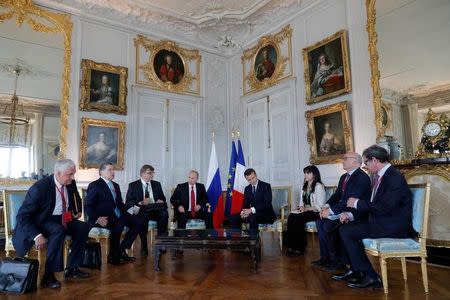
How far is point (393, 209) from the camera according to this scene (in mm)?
3156

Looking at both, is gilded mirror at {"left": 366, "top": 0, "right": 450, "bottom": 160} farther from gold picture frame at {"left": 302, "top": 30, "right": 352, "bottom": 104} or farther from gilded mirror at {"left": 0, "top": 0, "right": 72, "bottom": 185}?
gilded mirror at {"left": 0, "top": 0, "right": 72, "bottom": 185}

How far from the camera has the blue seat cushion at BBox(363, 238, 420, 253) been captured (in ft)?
10.1

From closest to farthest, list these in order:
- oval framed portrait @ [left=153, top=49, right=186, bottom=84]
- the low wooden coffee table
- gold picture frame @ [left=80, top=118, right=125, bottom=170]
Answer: the low wooden coffee table, gold picture frame @ [left=80, top=118, right=125, bottom=170], oval framed portrait @ [left=153, top=49, right=186, bottom=84]

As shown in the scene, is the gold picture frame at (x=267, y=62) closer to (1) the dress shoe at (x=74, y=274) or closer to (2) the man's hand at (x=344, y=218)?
(2) the man's hand at (x=344, y=218)

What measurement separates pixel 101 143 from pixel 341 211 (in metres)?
5.20

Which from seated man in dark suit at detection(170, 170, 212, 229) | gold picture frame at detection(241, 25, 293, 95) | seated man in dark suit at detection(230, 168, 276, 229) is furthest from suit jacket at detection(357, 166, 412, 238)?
gold picture frame at detection(241, 25, 293, 95)

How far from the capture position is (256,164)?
8.27m

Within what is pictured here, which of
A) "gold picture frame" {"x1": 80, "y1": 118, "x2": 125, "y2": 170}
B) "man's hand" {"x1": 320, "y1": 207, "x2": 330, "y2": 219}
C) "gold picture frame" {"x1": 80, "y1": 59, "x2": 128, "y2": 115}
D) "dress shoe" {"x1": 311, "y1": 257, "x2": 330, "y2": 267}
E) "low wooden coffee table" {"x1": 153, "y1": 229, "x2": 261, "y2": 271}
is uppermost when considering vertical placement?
"gold picture frame" {"x1": 80, "y1": 59, "x2": 128, "y2": 115}

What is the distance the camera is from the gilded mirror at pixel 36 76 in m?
6.29

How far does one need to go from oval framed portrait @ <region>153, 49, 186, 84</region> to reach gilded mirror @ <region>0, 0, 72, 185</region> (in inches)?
79.6

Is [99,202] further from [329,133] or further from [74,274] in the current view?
[329,133]

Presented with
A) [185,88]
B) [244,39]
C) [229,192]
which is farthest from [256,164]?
[244,39]

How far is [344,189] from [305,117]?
3.28 meters

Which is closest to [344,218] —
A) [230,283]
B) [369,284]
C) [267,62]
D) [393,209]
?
[393,209]
